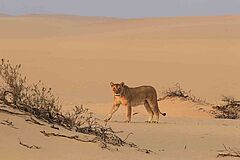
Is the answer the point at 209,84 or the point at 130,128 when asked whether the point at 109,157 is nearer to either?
the point at 130,128

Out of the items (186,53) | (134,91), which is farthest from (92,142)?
(186,53)

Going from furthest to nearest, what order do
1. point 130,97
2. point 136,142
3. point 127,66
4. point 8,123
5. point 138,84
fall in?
point 127,66
point 138,84
point 130,97
point 136,142
point 8,123

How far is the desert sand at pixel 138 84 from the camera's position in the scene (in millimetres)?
7141

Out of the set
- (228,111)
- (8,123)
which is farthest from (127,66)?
(8,123)

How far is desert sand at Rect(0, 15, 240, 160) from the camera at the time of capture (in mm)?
7141

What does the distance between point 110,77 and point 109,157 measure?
19822 millimetres

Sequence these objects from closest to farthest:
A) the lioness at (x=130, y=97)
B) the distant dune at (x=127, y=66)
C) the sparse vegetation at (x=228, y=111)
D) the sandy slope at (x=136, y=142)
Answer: the sandy slope at (x=136, y=142)
the lioness at (x=130, y=97)
the sparse vegetation at (x=228, y=111)
the distant dune at (x=127, y=66)

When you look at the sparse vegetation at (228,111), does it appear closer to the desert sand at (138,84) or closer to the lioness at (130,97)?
the desert sand at (138,84)

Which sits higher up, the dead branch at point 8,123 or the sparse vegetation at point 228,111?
the sparse vegetation at point 228,111

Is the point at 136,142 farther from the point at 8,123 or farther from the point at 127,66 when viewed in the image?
the point at 127,66

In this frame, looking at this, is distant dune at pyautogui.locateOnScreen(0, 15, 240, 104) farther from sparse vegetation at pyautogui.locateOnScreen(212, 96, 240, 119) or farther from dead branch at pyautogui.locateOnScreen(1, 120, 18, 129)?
dead branch at pyautogui.locateOnScreen(1, 120, 18, 129)

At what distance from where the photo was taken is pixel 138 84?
24.9 metres

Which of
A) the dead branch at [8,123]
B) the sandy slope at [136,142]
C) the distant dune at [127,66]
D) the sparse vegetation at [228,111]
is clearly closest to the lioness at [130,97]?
the sandy slope at [136,142]

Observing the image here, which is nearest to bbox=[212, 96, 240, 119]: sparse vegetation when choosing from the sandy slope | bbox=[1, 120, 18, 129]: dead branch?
the sandy slope
